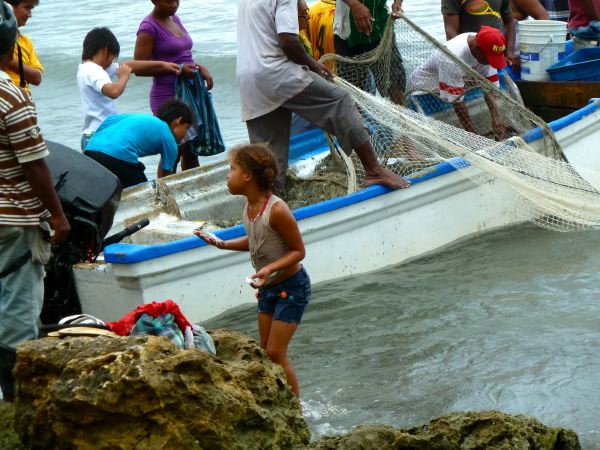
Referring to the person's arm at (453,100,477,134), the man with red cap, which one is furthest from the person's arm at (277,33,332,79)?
the person's arm at (453,100,477,134)

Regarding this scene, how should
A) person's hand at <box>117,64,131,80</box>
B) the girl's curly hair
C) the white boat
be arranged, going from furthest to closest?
1. person's hand at <box>117,64,131,80</box>
2. the white boat
3. the girl's curly hair

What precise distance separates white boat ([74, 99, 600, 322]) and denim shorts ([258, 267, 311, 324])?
133cm

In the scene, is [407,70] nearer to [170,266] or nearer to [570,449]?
[170,266]

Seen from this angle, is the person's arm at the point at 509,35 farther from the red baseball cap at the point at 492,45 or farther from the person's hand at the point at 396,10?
the person's hand at the point at 396,10

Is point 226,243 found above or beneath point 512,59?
above

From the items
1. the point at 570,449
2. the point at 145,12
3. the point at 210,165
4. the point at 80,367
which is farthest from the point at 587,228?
the point at 145,12

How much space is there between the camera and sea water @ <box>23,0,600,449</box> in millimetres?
5656

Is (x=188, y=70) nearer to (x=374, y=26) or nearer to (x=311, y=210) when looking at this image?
(x=374, y=26)

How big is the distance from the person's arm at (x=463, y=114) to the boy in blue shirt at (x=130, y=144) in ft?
8.20

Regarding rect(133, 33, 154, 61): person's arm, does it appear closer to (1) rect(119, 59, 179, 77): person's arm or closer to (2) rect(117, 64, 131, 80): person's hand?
(1) rect(119, 59, 179, 77): person's arm

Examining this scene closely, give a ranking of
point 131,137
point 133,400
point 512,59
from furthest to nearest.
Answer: point 512,59 < point 131,137 < point 133,400

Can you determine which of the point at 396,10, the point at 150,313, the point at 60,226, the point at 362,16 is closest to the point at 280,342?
the point at 150,313

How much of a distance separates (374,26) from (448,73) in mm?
735

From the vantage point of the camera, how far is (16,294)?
4.97 meters
